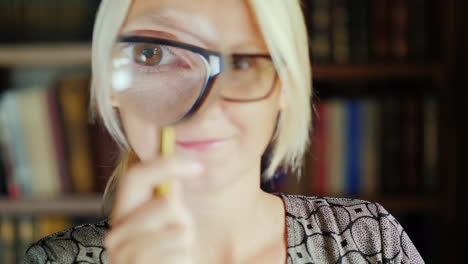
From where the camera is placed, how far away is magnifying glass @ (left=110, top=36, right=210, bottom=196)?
50 centimetres

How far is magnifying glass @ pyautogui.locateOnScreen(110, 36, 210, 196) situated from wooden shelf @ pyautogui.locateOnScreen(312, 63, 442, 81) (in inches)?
34.1

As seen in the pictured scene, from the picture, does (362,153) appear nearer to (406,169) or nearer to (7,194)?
(406,169)

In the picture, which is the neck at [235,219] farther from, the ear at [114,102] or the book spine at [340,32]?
the book spine at [340,32]

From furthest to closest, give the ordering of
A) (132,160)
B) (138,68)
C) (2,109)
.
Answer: (2,109) → (132,160) → (138,68)

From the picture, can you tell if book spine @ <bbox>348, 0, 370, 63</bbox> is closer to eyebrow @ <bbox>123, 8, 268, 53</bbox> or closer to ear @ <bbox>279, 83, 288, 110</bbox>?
ear @ <bbox>279, 83, 288, 110</bbox>

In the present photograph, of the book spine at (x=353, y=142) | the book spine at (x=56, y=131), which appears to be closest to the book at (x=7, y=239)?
the book spine at (x=56, y=131)

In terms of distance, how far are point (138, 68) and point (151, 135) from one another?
0.22 ft

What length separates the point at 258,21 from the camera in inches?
23.4

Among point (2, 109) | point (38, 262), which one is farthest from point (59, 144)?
point (38, 262)

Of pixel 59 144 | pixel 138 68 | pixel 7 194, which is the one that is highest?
pixel 138 68

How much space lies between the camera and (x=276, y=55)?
1.95ft

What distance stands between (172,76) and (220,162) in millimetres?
112

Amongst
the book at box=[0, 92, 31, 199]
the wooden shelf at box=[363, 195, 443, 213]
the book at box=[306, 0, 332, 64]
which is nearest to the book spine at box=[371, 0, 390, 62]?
the book at box=[306, 0, 332, 64]

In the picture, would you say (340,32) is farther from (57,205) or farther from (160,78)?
(160,78)
